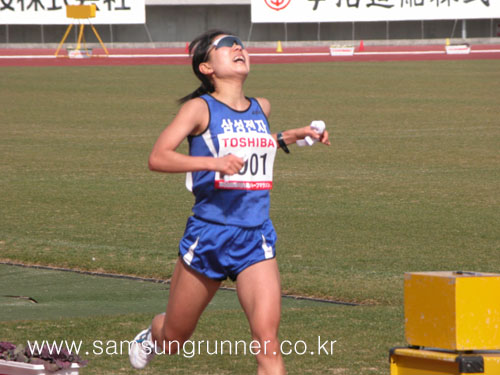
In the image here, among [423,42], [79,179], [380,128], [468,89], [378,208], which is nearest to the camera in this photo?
[378,208]

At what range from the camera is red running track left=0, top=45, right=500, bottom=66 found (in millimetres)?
42938

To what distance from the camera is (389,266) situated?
31.1 feet

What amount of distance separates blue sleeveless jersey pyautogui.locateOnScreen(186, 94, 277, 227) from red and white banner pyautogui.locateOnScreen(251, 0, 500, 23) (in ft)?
153

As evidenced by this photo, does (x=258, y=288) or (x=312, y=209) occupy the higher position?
(x=258, y=288)

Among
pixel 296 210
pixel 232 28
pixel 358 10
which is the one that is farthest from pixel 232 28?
pixel 296 210

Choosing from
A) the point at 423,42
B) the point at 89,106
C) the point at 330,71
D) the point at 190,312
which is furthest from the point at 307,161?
the point at 423,42

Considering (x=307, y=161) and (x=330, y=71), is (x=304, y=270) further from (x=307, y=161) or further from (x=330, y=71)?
(x=330, y=71)

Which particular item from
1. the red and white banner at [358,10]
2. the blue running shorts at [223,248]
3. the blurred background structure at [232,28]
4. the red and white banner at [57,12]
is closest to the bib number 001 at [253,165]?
the blue running shorts at [223,248]

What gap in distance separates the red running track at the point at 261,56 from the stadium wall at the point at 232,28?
2587 mm

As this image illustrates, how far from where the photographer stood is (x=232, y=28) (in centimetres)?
5841

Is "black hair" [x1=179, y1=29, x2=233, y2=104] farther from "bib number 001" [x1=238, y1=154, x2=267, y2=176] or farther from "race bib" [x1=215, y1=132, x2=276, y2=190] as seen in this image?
"bib number 001" [x1=238, y1=154, x2=267, y2=176]

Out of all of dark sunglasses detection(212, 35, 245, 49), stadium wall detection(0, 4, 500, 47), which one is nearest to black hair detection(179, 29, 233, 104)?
dark sunglasses detection(212, 35, 245, 49)

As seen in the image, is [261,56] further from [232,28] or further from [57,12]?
[232,28]

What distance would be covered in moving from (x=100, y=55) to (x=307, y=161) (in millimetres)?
31506
